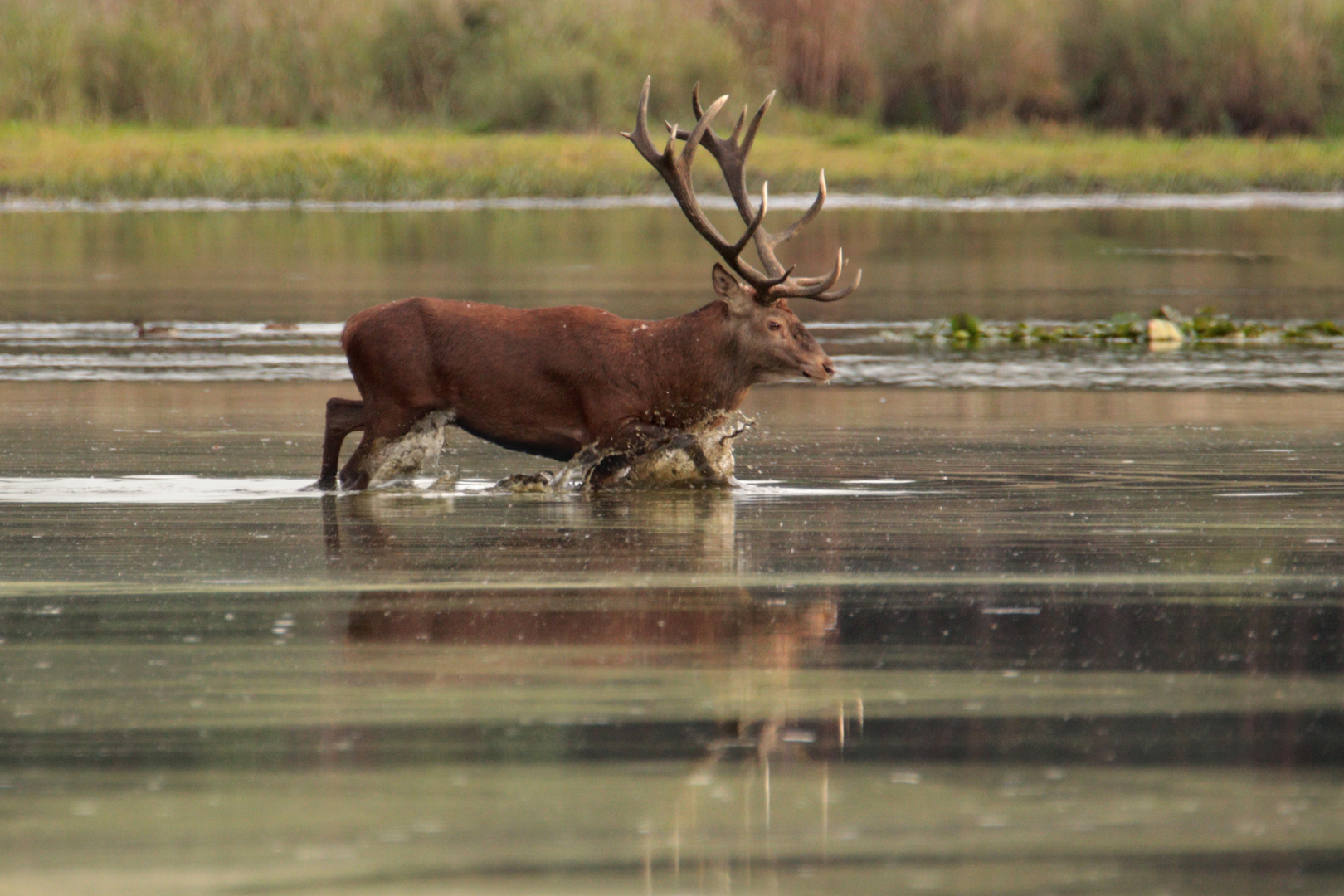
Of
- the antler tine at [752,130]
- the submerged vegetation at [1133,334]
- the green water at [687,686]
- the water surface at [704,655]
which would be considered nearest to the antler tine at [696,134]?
the antler tine at [752,130]

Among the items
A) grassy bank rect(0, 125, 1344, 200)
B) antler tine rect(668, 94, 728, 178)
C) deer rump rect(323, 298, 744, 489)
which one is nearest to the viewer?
deer rump rect(323, 298, 744, 489)

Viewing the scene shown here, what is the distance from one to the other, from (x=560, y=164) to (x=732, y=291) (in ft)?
111

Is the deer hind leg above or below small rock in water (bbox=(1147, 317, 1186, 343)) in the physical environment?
above

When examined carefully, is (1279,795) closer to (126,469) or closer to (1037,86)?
(126,469)

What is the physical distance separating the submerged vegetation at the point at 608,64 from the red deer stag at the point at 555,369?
132 ft

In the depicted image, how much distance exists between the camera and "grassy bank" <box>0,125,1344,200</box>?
141 feet

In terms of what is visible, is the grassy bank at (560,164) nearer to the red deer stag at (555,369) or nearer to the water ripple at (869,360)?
the water ripple at (869,360)

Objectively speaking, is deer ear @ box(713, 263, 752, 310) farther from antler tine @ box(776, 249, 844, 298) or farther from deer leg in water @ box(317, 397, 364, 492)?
deer leg in water @ box(317, 397, 364, 492)

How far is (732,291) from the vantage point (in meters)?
12.1

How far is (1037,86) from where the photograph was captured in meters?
54.0

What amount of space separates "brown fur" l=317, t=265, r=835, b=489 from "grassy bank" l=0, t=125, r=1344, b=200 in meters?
30.5

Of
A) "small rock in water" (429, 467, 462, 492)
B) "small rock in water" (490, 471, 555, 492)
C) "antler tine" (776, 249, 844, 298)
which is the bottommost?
"small rock in water" (429, 467, 462, 492)

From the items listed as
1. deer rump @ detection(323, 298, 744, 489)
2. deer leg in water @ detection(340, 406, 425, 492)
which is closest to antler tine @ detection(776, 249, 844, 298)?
deer rump @ detection(323, 298, 744, 489)

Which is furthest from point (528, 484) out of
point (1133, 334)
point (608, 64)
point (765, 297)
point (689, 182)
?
point (608, 64)
